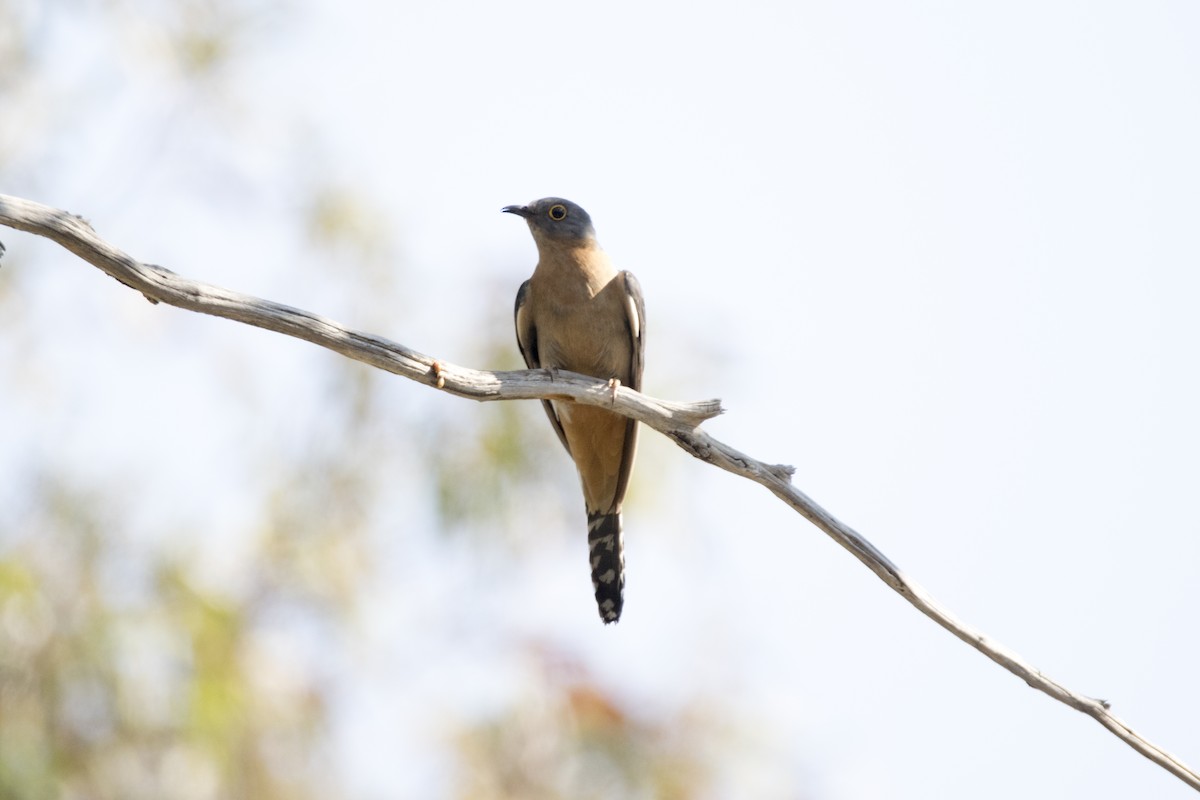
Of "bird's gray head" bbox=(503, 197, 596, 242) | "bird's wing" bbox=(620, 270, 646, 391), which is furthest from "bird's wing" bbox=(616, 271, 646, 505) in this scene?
"bird's gray head" bbox=(503, 197, 596, 242)

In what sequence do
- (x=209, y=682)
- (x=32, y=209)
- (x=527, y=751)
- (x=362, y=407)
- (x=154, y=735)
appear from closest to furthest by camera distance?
1. (x=32, y=209)
2. (x=154, y=735)
3. (x=209, y=682)
4. (x=527, y=751)
5. (x=362, y=407)

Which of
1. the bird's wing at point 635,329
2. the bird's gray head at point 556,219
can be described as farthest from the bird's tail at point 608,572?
the bird's gray head at point 556,219

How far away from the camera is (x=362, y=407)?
39.2 feet

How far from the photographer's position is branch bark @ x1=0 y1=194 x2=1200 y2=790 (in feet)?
12.9

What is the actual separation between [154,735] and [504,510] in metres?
4.20

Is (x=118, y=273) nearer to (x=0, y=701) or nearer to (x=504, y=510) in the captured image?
(x=0, y=701)

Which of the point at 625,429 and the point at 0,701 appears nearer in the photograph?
the point at 625,429

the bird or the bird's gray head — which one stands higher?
the bird's gray head

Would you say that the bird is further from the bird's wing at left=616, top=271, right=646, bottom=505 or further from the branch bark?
the branch bark

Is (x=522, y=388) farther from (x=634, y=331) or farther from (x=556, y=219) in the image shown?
(x=556, y=219)

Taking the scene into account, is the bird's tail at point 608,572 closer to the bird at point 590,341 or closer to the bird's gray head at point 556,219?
the bird at point 590,341

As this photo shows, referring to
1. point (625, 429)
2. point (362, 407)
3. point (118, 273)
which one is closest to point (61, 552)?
point (362, 407)

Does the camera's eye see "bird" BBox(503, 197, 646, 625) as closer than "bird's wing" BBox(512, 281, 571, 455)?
Yes

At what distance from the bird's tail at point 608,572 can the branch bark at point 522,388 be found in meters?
1.64
